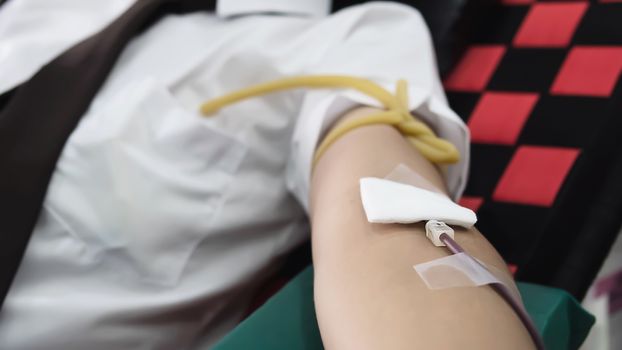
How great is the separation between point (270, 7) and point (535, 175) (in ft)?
1.27

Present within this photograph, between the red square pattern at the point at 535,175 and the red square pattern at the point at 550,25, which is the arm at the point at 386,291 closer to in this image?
the red square pattern at the point at 535,175

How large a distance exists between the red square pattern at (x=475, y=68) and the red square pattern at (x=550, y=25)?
0.04 meters

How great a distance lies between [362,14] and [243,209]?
0.95 ft

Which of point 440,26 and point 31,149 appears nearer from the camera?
point 31,149

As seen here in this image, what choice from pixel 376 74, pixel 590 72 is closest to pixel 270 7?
pixel 376 74

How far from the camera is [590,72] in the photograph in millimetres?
776

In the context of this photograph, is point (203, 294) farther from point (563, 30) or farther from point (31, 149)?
point (563, 30)

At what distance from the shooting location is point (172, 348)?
63 centimetres

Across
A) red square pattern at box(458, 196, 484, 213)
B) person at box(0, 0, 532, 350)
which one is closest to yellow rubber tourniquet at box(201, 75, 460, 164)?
person at box(0, 0, 532, 350)

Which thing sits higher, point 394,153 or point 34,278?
point 394,153

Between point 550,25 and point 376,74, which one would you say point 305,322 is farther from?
point 550,25

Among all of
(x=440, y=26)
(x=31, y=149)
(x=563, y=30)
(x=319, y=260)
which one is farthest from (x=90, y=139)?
(x=563, y=30)

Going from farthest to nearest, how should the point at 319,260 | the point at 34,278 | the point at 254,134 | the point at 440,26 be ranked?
1. the point at 440,26
2. the point at 254,134
3. the point at 34,278
4. the point at 319,260

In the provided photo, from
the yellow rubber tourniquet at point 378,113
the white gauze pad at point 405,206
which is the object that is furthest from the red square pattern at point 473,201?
the white gauze pad at point 405,206
